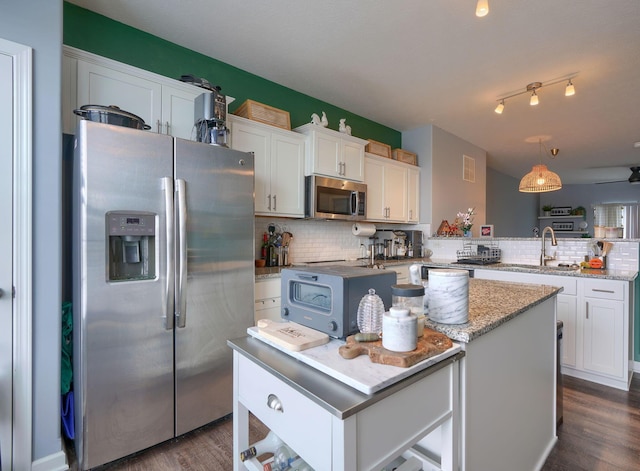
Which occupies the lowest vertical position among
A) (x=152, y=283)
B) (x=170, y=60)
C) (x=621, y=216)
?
(x=152, y=283)

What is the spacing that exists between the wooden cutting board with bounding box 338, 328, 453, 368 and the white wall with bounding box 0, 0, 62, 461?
169cm

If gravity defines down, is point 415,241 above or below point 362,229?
below

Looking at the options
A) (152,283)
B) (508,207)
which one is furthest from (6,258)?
(508,207)

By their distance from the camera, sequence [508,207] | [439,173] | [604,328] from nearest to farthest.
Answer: [604,328] < [439,173] < [508,207]

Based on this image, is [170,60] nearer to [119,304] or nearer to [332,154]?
[332,154]

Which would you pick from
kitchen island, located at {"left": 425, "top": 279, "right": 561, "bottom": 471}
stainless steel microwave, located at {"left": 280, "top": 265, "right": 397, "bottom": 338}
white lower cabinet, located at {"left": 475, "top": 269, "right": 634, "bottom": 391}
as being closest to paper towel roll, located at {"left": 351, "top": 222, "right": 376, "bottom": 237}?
white lower cabinet, located at {"left": 475, "top": 269, "right": 634, "bottom": 391}

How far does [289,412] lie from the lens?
932mm

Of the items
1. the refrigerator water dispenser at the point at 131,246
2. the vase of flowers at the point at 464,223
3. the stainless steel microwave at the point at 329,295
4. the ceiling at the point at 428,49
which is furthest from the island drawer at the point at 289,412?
the vase of flowers at the point at 464,223

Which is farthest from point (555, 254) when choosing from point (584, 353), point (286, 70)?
point (286, 70)

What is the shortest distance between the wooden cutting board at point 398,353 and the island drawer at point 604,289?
266cm

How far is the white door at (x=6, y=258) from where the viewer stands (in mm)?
1628

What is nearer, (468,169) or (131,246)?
(131,246)

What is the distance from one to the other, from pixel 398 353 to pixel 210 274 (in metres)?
1.53

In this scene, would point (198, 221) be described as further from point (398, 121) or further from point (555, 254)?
point (555, 254)
